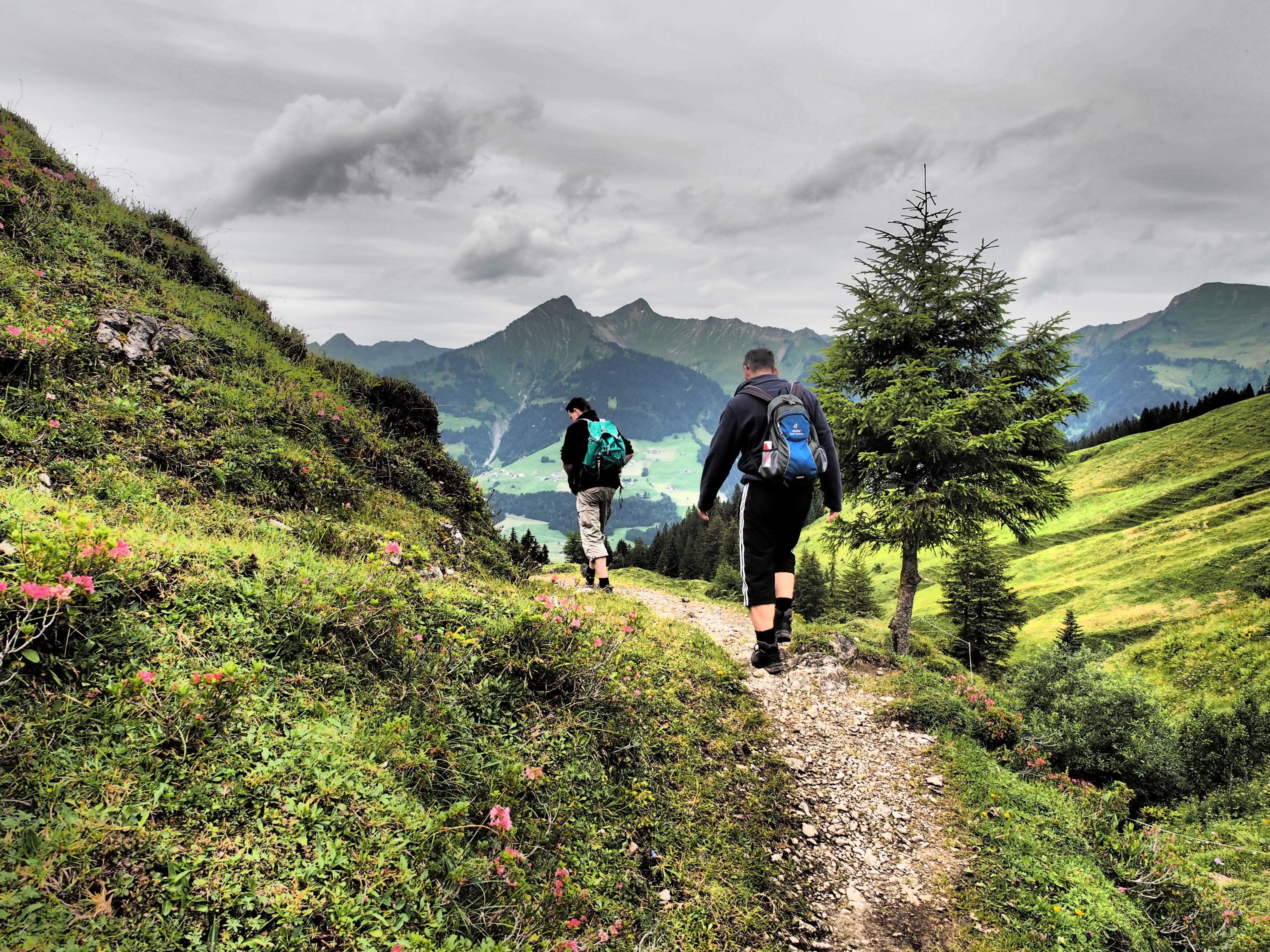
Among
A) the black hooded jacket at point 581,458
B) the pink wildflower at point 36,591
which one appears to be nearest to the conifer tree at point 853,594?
the black hooded jacket at point 581,458

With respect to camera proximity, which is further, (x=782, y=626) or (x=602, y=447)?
(x=602, y=447)

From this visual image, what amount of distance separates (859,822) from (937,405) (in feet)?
35.8

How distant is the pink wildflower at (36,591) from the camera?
2859 millimetres

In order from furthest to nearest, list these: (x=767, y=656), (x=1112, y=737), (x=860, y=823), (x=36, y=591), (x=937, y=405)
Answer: (x=937, y=405) < (x=1112, y=737) < (x=767, y=656) < (x=860, y=823) < (x=36, y=591)

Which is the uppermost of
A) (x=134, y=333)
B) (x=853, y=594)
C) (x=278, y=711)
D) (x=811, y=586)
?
(x=134, y=333)

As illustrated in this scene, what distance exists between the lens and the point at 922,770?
23.1ft

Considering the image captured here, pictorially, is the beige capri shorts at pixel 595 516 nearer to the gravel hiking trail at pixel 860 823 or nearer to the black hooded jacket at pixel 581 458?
the black hooded jacket at pixel 581 458

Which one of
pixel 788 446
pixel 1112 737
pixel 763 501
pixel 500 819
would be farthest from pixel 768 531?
pixel 1112 737

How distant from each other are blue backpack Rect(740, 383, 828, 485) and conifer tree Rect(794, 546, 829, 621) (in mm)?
45336

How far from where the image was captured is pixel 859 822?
591cm

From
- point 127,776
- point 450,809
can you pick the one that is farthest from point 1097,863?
point 127,776

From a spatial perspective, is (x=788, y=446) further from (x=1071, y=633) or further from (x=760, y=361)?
(x=1071, y=633)

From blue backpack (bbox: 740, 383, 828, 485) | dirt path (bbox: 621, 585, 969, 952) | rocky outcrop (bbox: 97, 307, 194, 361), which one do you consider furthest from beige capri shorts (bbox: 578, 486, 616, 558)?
rocky outcrop (bbox: 97, 307, 194, 361)

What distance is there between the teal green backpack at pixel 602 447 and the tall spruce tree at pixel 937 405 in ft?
24.6
